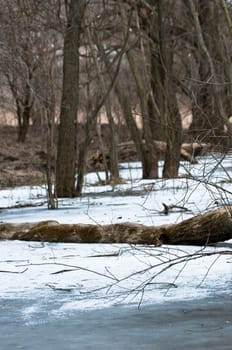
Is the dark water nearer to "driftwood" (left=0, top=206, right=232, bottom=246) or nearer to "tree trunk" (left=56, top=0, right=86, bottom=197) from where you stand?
"driftwood" (left=0, top=206, right=232, bottom=246)

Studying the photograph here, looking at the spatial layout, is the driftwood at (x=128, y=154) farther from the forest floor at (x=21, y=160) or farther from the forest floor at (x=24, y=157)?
the forest floor at (x=21, y=160)

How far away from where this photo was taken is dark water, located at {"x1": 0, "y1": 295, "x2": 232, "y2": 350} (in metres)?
5.00

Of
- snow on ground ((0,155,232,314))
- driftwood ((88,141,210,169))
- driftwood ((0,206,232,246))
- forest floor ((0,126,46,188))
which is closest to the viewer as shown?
snow on ground ((0,155,232,314))

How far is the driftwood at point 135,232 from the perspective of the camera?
27.0ft

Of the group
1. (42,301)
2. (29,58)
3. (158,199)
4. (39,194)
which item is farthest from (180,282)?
(39,194)

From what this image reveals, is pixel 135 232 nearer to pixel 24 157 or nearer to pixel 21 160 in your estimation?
pixel 21 160

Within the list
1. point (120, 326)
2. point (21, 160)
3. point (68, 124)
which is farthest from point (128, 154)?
point (120, 326)

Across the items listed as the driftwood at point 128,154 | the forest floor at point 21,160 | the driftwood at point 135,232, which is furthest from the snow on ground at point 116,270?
the driftwood at point 128,154

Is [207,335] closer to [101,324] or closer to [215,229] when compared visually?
[101,324]

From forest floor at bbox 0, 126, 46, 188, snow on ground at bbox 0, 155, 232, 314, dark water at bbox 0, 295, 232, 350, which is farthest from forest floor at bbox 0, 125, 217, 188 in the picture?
dark water at bbox 0, 295, 232, 350

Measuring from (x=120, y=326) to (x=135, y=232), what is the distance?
3.21 metres

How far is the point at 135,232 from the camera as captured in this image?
8664 mm

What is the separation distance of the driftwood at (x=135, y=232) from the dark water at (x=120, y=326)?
197 cm

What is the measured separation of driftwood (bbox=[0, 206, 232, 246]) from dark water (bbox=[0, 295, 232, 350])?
197 centimetres
